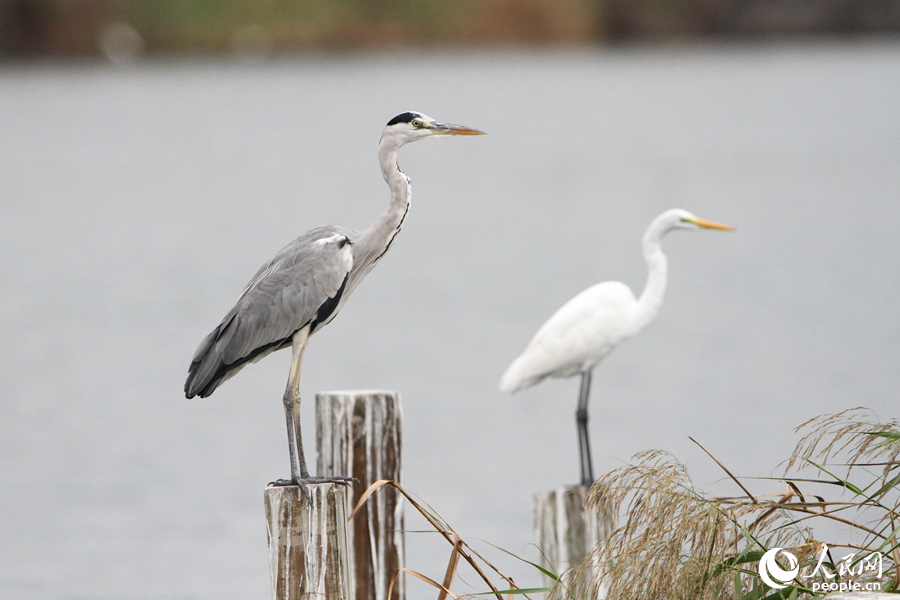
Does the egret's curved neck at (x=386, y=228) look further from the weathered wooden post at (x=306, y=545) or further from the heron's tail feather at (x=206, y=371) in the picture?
the weathered wooden post at (x=306, y=545)

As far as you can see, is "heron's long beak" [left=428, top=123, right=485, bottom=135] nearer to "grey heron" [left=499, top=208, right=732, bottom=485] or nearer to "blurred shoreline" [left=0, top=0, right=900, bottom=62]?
"grey heron" [left=499, top=208, right=732, bottom=485]

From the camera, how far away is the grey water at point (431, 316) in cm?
813

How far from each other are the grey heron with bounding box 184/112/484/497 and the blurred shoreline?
52204 millimetres

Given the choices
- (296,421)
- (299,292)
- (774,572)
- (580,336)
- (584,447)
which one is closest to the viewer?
(774,572)

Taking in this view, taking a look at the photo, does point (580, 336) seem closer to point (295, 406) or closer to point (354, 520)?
point (354, 520)

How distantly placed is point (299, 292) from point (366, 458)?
628mm

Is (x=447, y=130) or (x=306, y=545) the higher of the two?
(x=447, y=130)

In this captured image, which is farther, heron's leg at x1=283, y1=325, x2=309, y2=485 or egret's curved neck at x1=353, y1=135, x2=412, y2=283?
egret's curved neck at x1=353, y1=135, x2=412, y2=283

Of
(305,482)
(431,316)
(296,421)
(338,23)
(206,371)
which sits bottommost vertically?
(305,482)

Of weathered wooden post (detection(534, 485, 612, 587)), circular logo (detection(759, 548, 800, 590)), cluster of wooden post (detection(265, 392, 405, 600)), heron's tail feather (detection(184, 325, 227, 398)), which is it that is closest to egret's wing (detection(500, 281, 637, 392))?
weathered wooden post (detection(534, 485, 612, 587))

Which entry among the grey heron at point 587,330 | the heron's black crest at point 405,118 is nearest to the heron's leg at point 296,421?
the heron's black crest at point 405,118

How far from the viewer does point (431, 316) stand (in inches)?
597

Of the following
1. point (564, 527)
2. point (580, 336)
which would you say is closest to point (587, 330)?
point (580, 336)

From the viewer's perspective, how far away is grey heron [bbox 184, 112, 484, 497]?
3.61 m
